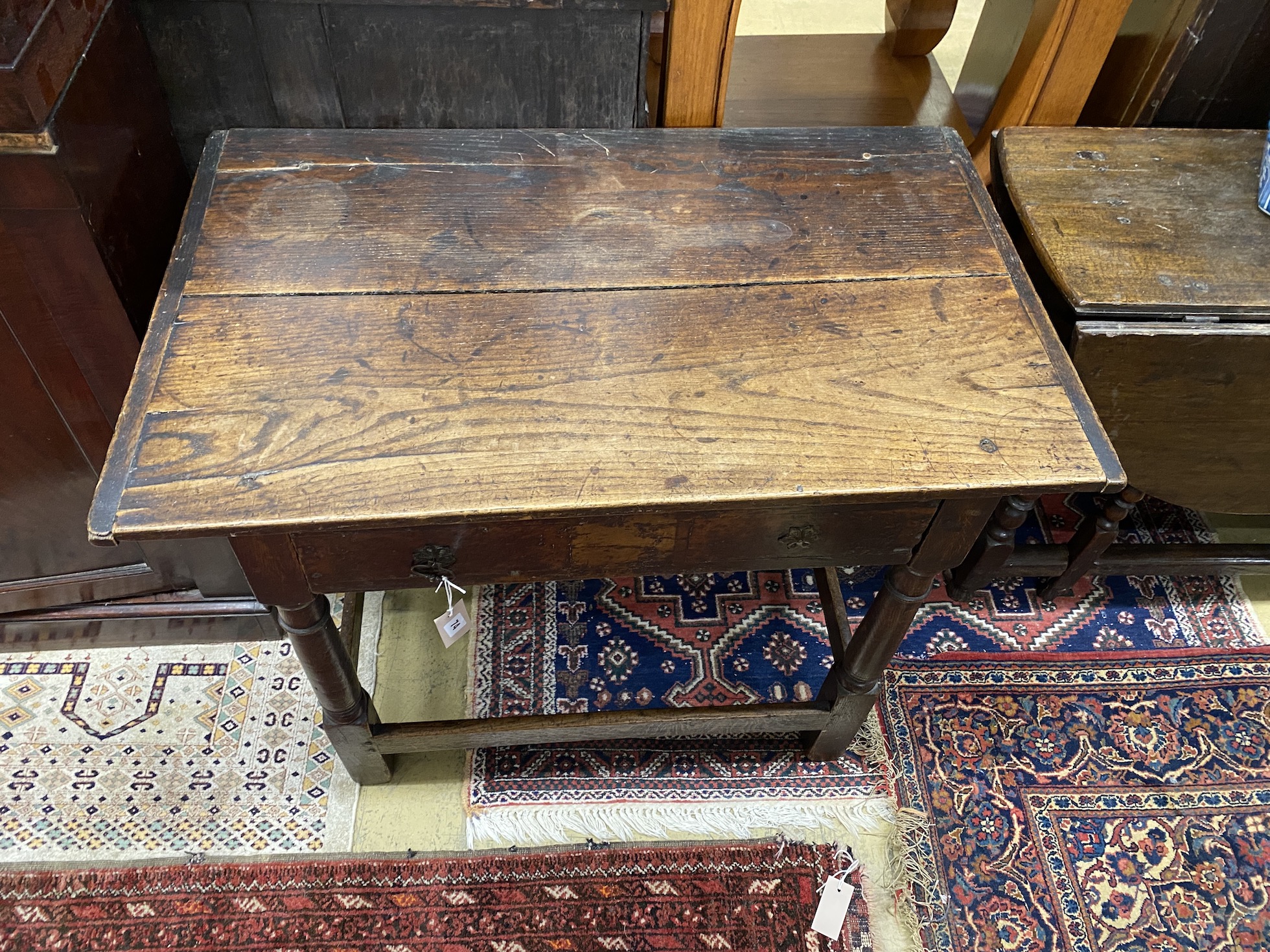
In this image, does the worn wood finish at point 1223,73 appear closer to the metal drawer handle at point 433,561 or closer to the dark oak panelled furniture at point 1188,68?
the dark oak panelled furniture at point 1188,68

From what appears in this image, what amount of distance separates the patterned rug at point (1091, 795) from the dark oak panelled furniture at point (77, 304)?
3.91 ft

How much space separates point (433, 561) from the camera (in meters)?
0.94

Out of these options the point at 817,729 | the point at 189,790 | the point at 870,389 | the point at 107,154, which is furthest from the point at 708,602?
the point at 107,154

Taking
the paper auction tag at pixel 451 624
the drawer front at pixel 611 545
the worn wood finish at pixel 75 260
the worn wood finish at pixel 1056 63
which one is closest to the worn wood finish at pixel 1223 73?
the worn wood finish at pixel 1056 63

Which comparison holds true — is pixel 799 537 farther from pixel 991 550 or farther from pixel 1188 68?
pixel 1188 68

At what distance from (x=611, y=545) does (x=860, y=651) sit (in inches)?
19.0

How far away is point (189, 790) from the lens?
1.40m

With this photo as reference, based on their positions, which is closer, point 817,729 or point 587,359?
point 587,359

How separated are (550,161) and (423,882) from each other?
1063mm

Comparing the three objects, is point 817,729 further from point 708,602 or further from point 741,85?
point 741,85

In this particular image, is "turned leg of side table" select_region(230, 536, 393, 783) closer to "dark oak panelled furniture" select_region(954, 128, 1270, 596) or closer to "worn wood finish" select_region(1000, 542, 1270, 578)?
"dark oak panelled furniture" select_region(954, 128, 1270, 596)

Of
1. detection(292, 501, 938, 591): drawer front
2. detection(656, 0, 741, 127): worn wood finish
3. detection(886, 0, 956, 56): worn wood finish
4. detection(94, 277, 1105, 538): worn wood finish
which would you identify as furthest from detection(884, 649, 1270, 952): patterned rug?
detection(886, 0, 956, 56): worn wood finish

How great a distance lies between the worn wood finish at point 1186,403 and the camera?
3.84 feet

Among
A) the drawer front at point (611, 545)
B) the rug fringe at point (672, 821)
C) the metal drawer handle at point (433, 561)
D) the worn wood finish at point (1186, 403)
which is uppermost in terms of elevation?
the worn wood finish at point (1186, 403)
